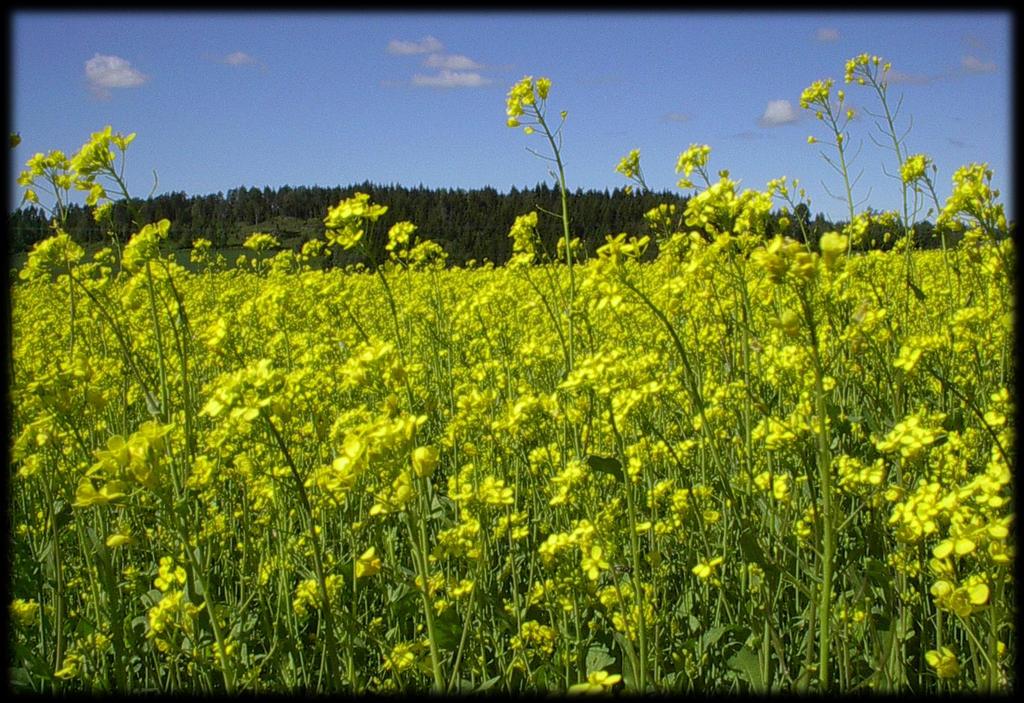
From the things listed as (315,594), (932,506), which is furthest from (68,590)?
(932,506)

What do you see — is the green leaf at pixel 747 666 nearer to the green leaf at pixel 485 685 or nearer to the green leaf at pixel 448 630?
the green leaf at pixel 485 685

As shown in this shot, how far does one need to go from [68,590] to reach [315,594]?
1.19 metres

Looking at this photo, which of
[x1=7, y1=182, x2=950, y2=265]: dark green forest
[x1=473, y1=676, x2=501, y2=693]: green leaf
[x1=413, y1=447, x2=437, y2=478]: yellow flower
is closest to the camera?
[x1=413, y1=447, x2=437, y2=478]: yellow flower

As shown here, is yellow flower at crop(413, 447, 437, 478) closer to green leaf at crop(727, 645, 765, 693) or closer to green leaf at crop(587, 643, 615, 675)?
green leaf at crop(587, 643, 615, 675)

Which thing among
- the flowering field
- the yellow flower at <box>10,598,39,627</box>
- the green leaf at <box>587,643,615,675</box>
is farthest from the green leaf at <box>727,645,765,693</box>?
the yellow flower at <box>10,598,39,627</box>

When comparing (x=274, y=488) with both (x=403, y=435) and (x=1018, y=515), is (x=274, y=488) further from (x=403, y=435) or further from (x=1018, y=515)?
(x=1018, y=515)

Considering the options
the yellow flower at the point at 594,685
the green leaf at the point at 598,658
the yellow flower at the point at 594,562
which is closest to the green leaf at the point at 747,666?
the green leaf at the point at 598,658

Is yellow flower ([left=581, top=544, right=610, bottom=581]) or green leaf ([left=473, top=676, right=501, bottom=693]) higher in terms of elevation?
yellow flower ([left=581, top=544, right=610, bottom=581])

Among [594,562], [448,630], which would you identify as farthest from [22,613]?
[594,562]

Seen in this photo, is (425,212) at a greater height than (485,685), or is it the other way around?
(425,212)

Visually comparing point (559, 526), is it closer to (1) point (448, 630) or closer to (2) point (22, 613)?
(1) point (448, 630)

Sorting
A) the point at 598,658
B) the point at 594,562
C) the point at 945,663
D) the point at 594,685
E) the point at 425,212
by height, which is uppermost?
the point at 425,212

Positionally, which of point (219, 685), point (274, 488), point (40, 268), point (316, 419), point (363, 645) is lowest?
point (219, 685)

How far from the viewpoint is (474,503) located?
2055mm
